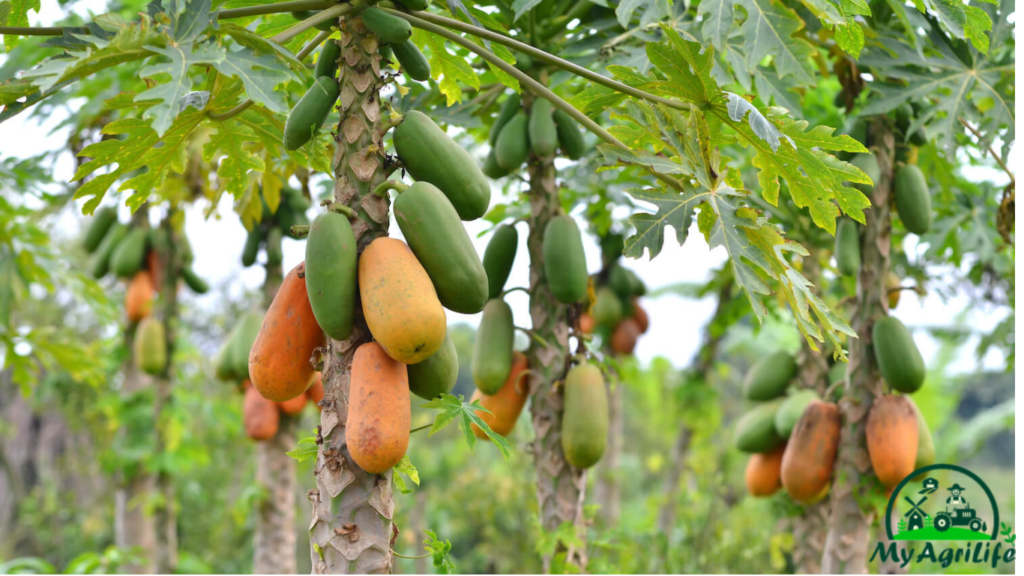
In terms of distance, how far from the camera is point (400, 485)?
1754 mm

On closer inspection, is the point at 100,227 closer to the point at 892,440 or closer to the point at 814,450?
the point at 814,450

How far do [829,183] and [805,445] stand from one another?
146 cm

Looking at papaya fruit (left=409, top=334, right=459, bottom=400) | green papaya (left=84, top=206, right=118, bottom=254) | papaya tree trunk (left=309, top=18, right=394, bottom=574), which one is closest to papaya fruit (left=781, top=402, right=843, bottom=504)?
papaya fruit (left=409, top=334, right=459, bottom=400)

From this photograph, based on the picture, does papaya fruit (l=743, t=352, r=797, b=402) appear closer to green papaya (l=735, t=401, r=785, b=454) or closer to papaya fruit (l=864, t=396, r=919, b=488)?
green papaya (l=735, t=401, r=785, b=454)

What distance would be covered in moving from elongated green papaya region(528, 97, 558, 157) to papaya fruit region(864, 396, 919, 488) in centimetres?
151

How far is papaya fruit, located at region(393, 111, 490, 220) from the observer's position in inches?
70.8

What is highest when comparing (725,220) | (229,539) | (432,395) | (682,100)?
(682,100)

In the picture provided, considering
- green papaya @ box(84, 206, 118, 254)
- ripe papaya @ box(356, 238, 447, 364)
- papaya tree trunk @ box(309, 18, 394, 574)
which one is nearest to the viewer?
ripe papaya @ box(356, 238, 447, 364)

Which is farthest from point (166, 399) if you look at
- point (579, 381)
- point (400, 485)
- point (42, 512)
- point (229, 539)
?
point (42, 512)

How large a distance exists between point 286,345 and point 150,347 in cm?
351

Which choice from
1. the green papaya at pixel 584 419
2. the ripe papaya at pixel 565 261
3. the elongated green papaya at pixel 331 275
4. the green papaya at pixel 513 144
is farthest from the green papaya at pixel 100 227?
the elongated green papaya at pixel 331 275

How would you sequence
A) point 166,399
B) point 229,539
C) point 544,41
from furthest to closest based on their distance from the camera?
point 229,539
point 166,399
point 544,41

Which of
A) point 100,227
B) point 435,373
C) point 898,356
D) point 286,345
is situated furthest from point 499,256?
point 100,227

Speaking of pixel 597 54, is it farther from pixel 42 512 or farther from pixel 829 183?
pixel 42 512
